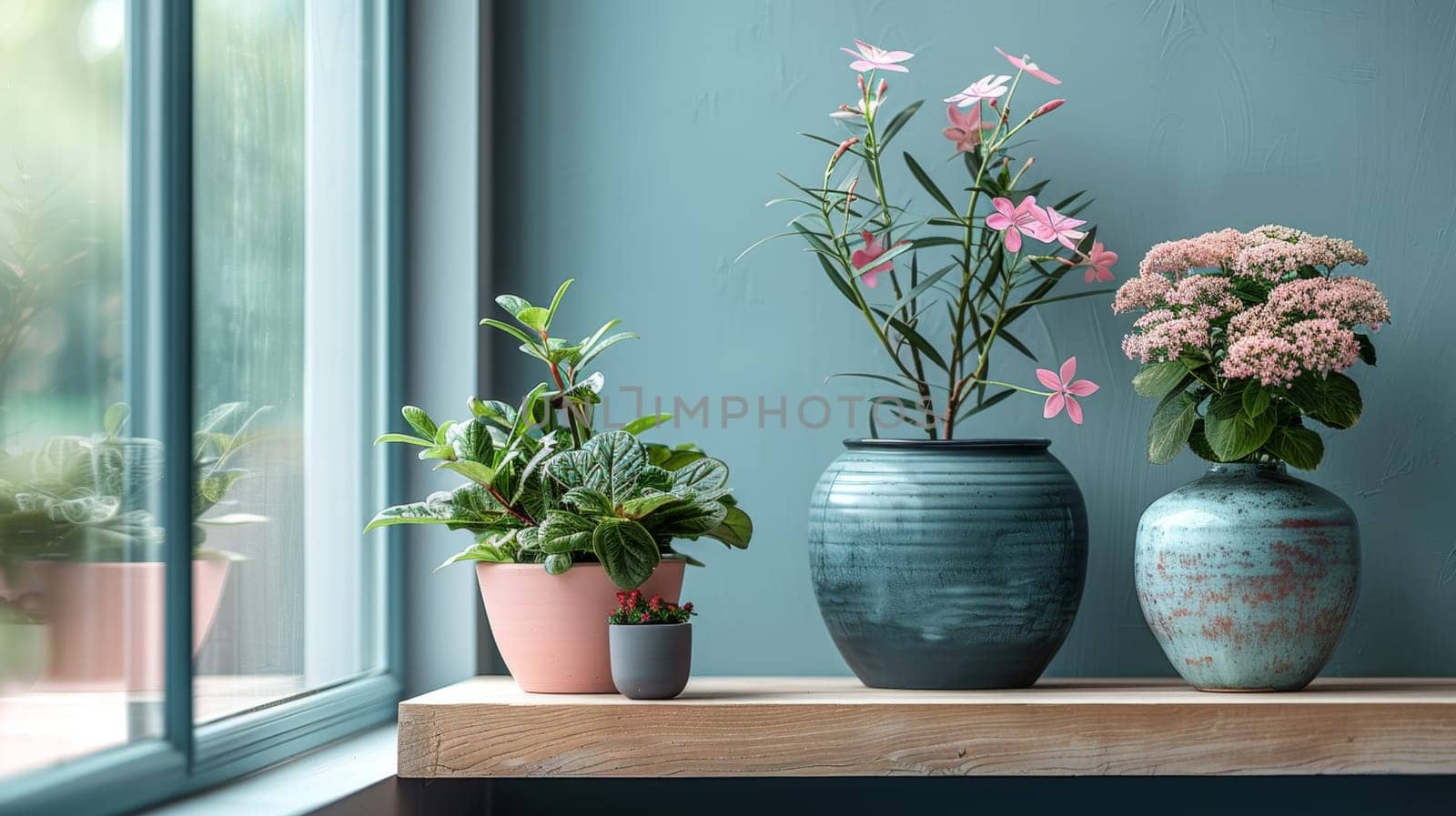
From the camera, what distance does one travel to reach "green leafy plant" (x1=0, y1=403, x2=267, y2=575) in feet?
2.56

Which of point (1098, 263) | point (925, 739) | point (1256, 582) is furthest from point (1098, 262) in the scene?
point (925, 739)

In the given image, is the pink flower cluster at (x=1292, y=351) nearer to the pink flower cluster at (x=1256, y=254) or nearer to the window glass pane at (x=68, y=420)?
the pink flower cluster at (x=1256, y=254)

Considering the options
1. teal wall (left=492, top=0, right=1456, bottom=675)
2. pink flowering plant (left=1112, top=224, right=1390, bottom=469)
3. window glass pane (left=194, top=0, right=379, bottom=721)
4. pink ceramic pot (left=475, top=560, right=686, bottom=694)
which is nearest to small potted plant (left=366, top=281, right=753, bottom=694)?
pink ceramic pot (left=475, top=560, right=686, bottom=694)

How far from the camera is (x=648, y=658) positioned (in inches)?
42.6

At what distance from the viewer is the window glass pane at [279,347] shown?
103 centimetres

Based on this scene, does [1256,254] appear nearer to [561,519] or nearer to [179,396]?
[561,519]

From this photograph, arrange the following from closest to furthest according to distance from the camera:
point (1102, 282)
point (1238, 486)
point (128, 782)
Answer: point (128, 782) → point (1238, 486) → point (1102, 282)

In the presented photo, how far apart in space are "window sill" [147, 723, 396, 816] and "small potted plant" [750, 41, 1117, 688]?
48 centimetres

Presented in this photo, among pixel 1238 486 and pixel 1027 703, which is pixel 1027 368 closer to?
pixel 1238 486

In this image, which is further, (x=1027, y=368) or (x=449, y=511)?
(x=1027, y=368)

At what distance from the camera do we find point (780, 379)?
1.42 m

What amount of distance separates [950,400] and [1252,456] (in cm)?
31

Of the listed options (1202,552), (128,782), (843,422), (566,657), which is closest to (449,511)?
(566,657)

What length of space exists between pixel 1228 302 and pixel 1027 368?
0.27 m
